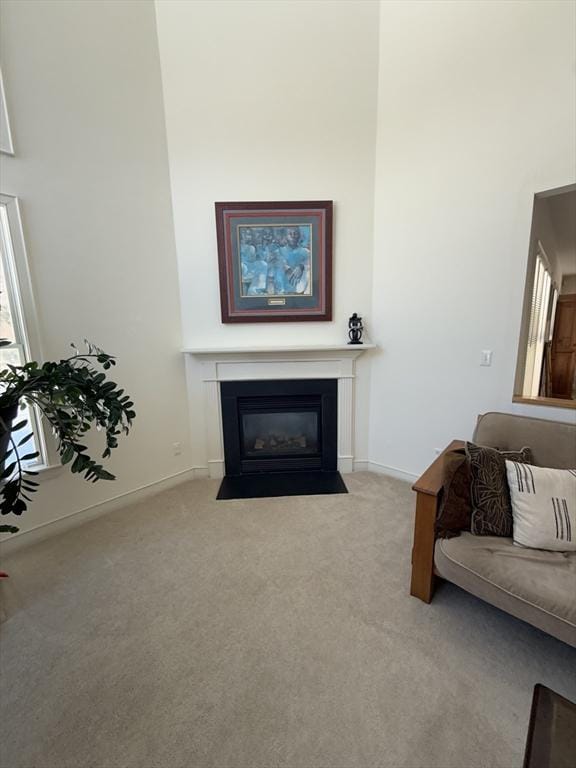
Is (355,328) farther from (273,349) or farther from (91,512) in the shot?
(91,512)

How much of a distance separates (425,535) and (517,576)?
39cm

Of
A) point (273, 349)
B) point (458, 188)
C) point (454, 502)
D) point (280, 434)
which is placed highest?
point (458, 188)

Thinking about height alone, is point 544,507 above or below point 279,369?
below

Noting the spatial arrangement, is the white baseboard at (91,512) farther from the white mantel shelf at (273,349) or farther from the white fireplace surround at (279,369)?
the white mantel shelf at (273,349)

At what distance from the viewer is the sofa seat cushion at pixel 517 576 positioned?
1.26 m

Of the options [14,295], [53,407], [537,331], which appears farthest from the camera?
[537,331]

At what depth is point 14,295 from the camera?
2.08 meters

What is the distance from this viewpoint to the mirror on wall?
2.26 m

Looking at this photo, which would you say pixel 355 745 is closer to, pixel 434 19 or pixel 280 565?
pixel 280 565

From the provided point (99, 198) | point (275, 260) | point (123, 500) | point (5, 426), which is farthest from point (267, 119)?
point (123, 500)

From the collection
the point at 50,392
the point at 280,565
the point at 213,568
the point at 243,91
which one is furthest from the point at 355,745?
the point at 243,91

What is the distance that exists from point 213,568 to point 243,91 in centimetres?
347

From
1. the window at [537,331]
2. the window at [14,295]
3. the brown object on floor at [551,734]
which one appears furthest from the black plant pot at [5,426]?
the window at [537,331]

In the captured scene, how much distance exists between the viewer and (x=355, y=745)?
3.74 feet
